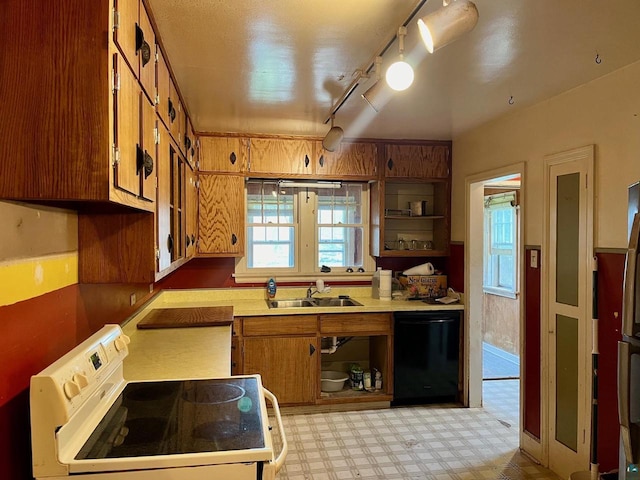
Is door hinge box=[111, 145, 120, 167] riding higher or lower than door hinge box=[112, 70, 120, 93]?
lower

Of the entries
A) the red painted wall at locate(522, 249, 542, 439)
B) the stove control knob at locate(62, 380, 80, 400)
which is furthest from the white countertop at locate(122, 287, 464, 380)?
the red painted wall at locate(522, 249, 542, 439)

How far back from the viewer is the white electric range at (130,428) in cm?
109

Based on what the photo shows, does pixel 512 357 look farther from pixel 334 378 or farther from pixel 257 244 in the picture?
pixel 257 244

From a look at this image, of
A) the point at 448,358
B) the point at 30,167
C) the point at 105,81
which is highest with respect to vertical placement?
the point at 105,81

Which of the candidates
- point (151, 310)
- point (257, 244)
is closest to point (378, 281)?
point (257, 244)

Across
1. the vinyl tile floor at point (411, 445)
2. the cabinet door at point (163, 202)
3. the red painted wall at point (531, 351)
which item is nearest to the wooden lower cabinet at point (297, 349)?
the vinyl tile floor at point (411, 445)

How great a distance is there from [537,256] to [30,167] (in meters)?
2.86

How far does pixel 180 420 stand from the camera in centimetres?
136

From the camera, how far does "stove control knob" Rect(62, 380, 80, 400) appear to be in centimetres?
113

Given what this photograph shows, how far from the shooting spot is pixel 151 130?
1676 millimetres

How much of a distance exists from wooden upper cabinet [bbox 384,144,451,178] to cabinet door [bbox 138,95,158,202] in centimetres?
267

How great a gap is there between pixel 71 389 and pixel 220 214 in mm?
2731

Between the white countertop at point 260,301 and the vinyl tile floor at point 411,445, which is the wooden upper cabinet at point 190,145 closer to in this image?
the white countertop at point 260,301

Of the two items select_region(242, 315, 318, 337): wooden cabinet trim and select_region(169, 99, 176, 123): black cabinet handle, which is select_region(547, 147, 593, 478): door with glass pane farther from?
select_region(169, 99, 176, 123): black cabinet handle
